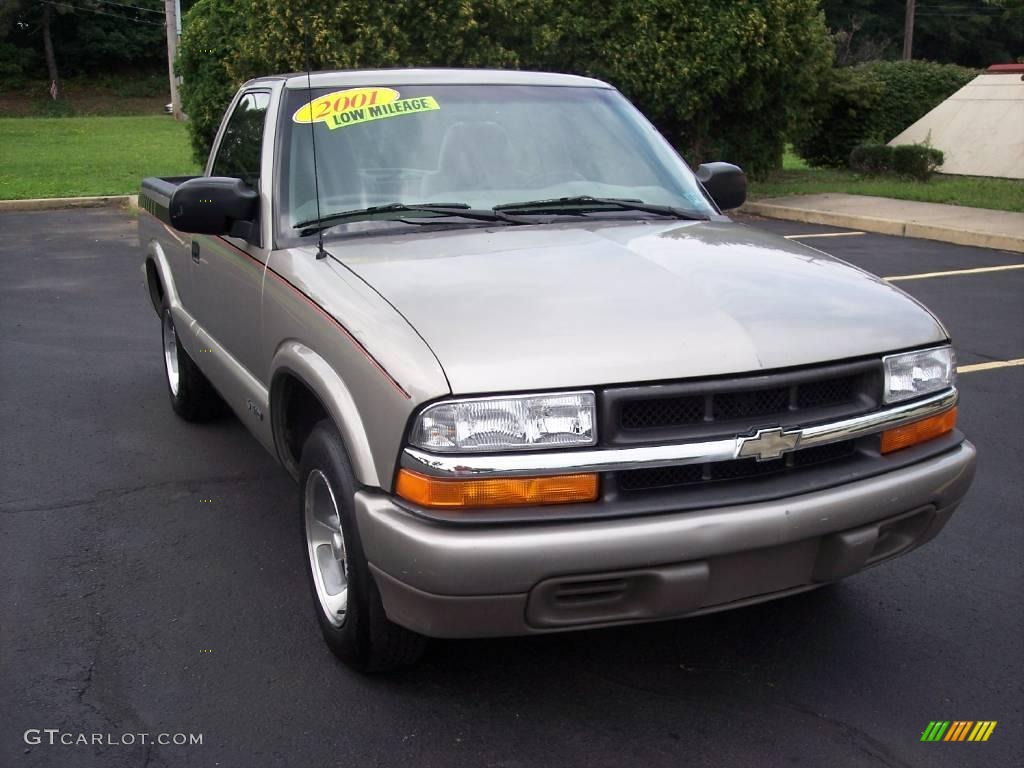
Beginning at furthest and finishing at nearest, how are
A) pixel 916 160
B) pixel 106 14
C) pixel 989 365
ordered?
A: pixel 106 14, pixel 916 160, pixel 989 365

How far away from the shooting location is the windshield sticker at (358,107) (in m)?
3.96

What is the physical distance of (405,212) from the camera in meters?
3.76

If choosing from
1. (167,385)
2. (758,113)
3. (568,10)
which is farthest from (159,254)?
(758,113)

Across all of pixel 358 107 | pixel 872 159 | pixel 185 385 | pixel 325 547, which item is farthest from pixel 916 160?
pixel 325 547

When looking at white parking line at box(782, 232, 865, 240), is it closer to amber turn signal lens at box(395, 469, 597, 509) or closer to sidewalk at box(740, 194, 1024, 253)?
sidewalk at box(740, 194, 1024, 253)

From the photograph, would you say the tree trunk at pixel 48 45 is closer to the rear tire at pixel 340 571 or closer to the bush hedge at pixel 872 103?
the bush hedge at pixel 872 103

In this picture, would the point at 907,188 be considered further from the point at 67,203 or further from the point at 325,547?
the point at 325,547

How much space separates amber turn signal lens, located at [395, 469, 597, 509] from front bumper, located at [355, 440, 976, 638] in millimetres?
61

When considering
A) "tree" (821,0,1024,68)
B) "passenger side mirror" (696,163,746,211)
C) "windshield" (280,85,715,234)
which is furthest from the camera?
"tree" (821,0,1024,68)

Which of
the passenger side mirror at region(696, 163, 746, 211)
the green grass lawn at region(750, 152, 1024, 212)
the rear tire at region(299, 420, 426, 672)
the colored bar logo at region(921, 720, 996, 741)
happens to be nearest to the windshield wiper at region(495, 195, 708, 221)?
the passenger side mirror at region(696, 163, 746, 211)

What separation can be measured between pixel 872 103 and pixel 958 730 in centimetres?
2193

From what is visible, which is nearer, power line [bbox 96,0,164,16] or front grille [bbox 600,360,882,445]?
front grille [bbox 600,360,882,445]

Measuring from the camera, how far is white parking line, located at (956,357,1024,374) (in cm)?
672

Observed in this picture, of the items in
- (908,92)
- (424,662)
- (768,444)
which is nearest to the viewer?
(768,444)
